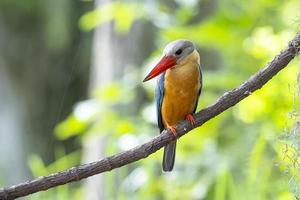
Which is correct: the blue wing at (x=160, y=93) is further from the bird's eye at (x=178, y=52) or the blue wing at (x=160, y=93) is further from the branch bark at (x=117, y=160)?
the branch bark at (x=117, y=160)

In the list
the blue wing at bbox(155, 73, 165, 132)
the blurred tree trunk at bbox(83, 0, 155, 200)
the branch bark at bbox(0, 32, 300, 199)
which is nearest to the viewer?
the branch bark at bbox(0, 32, 300, 199)

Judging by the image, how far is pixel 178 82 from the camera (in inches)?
94.4

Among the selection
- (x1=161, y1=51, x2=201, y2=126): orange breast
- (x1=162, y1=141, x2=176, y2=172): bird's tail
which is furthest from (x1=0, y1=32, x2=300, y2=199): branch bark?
(x1=162, y1=141, x2=176, y2=172): bird's tail

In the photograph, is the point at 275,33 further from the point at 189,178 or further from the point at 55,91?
the point at 55,91

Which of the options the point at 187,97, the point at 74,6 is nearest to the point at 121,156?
the point at 187,97

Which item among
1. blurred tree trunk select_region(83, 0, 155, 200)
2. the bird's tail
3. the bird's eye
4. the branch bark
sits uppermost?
the branch bark

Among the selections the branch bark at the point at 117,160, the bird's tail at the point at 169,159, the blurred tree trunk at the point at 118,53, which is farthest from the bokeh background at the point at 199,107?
the branch bark at the point at 117,160

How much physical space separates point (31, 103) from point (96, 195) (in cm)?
341

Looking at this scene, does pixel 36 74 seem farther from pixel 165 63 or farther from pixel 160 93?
pixel 165 63

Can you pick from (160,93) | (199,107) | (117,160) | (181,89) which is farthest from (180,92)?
(199,107)

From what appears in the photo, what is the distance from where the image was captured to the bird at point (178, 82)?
7.58 feet

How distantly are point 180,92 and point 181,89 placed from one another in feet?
0.04

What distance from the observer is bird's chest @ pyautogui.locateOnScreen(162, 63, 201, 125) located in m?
2.37

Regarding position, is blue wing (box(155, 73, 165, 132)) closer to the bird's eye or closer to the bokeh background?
the bird's eye
